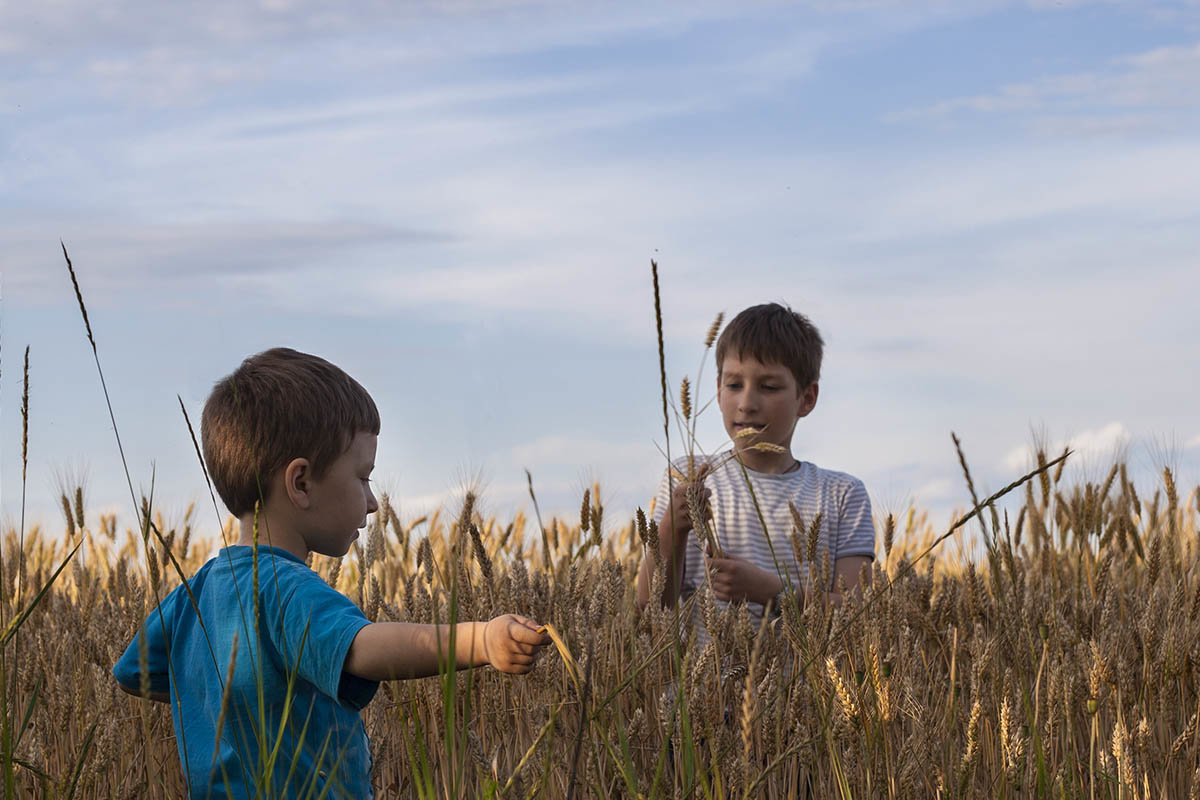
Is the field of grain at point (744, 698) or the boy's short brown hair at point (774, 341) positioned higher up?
the boy's short brown hair at point (774, 341)

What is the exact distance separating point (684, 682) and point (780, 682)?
334mm

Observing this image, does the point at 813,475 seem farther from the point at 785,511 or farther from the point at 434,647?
the point at 434,647

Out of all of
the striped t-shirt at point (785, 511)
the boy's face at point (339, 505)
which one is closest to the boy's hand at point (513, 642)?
the boy's face at point (339, 505)

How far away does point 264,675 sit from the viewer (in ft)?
5.24

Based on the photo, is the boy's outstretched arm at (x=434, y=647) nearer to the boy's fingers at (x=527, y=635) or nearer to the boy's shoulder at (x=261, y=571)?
the boy's fingers at (x=527, y=635)

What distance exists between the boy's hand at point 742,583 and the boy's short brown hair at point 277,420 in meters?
1.04

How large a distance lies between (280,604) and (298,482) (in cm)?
25

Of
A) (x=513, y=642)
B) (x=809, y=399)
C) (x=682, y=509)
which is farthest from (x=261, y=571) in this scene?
(x=809, y=399)

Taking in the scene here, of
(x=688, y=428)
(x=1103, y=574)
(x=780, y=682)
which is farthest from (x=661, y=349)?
(x=1103, y=574)

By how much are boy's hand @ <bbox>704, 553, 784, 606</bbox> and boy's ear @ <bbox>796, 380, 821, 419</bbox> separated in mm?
861

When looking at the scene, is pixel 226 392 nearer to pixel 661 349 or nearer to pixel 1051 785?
pixel 661 349

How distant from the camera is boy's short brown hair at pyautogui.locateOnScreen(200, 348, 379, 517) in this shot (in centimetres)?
175

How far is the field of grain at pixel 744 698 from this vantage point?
1461 mm

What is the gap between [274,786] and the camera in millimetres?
1621
